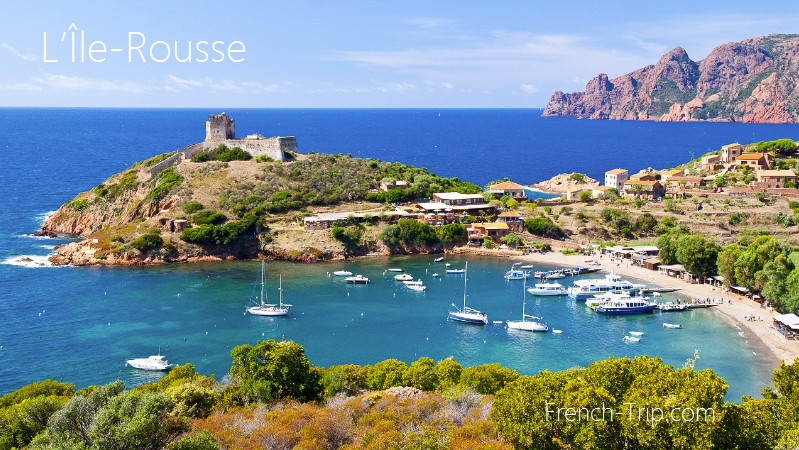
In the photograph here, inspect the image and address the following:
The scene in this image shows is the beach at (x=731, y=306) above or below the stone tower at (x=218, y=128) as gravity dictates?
below

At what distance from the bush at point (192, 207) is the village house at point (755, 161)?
259 feet

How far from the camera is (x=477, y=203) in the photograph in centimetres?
8281

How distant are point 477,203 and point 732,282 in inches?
1342

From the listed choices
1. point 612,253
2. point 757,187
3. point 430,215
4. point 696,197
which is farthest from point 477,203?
point 757,187

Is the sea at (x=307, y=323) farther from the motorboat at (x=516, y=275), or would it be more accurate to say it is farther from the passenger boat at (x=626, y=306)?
the motorboat at (x=516, y=275)

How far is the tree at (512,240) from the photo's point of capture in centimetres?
7169

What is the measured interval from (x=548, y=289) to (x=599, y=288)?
4.44 meters

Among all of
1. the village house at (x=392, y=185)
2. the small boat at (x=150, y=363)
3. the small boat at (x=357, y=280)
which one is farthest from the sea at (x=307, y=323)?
the village house at (x=392, y=185)

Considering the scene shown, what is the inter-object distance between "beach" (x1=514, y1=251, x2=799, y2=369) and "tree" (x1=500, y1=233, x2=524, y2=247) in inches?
109

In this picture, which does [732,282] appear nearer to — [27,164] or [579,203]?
[579,203]

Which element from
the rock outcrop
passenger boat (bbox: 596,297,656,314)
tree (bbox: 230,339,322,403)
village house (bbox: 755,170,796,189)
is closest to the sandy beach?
passenger boat (bbox: 596,297,656,314)

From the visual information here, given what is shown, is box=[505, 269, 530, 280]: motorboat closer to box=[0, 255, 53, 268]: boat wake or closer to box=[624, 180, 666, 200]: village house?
box=[624, 180, 666, 200]: village house

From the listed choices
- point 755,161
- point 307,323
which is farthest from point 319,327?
point 755,161

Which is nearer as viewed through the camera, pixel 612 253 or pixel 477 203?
pixel 612 253
